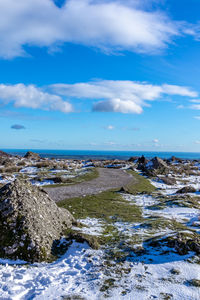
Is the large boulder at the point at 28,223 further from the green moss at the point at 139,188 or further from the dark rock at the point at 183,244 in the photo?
the green moss at the point at 139,188

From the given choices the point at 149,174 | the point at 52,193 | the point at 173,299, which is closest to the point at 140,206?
the point at 52,193

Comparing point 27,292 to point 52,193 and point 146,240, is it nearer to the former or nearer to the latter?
point 146,240

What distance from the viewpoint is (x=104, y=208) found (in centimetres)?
1614

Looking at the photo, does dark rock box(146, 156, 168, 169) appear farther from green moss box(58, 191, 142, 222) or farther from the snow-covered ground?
the snow-covered ground

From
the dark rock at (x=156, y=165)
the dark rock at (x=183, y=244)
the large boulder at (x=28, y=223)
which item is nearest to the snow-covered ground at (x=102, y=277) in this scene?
the dark rock at (x=183, y=244)

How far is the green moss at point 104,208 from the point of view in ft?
45.7

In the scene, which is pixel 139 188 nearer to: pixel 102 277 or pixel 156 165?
pixel 102 277

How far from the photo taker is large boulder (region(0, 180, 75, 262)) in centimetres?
803

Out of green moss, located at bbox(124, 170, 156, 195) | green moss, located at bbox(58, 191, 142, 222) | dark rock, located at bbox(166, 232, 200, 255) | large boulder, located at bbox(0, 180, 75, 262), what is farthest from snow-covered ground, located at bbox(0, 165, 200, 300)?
green moss, located at bbox(124, 170, 156, 195)

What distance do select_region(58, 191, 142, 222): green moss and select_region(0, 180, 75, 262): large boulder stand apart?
144 inches

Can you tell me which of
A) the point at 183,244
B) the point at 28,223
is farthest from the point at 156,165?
the point at 28,223

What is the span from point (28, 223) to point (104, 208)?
8193mm

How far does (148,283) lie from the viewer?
6750mm

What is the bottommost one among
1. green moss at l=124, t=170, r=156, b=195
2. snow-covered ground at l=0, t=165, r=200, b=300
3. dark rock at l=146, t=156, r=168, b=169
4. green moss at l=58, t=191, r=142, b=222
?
green moss at l=124, t=170, r=156, b=195
